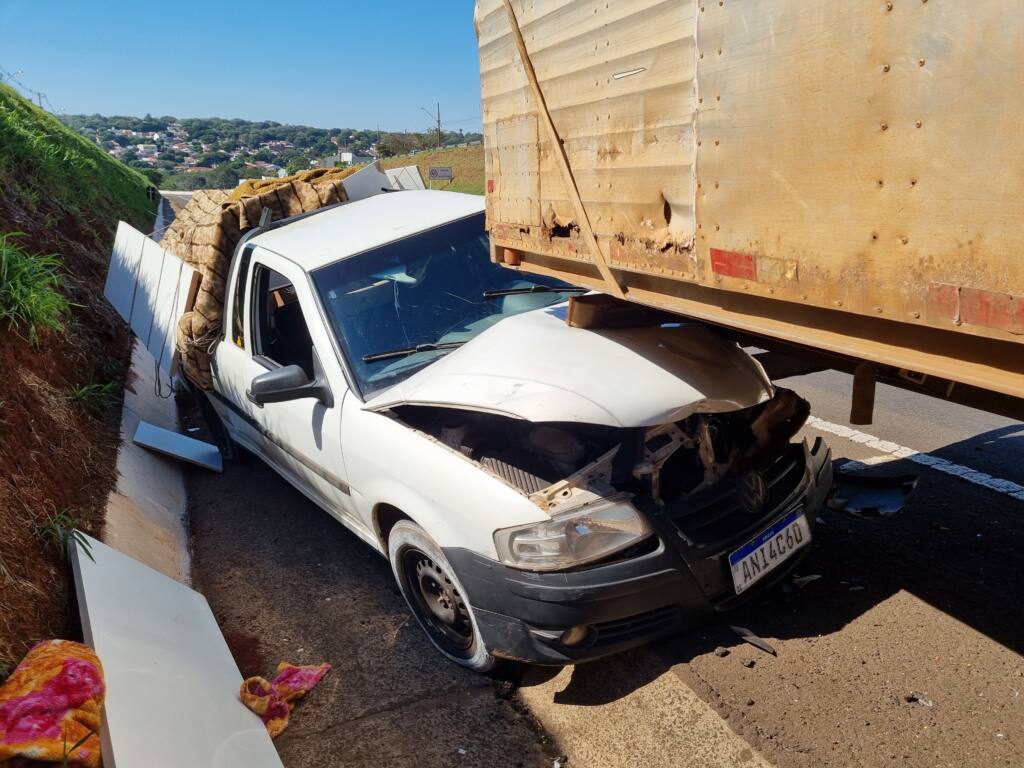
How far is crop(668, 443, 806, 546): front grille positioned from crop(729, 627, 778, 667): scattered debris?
50 centimetres

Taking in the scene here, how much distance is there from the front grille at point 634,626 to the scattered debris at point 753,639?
0.49 meters

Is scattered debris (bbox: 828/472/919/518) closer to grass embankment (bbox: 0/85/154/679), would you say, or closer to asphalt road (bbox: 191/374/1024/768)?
asphalt road (bbox: 191/374/1024/768)

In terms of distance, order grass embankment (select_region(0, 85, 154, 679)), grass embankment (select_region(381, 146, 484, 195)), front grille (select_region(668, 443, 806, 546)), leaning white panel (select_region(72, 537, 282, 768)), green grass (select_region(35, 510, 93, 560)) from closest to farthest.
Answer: leaning white panel (select_region(72, 537, 282, 768)), front grille (select_region(668, 443, 806, 546)), grass embankment (select_region(0, 85, 154, 679)), green grass (select_region(35, 510, 93, 560)), grass embankment (select_region(381, 146, 484, 195))

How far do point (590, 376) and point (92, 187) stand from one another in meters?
12.7

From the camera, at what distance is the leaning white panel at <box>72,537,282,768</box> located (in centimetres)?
224

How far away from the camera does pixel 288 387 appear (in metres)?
3.46

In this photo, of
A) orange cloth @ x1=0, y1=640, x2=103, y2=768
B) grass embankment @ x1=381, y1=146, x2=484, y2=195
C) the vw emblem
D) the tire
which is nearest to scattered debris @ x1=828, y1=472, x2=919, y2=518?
the vw emblem

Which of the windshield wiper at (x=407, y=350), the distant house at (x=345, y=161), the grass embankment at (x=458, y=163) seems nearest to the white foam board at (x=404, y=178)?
the distant house at (x=345, y=161)

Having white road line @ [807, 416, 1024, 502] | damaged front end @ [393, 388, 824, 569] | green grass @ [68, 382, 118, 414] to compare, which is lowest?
white road line @ [807, 416, 1024, 502]

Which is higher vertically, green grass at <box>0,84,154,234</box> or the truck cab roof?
green grass at <box>0,84,154,234</box>

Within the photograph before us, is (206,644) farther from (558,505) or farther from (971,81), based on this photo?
(971,81)

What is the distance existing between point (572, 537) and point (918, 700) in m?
1.34

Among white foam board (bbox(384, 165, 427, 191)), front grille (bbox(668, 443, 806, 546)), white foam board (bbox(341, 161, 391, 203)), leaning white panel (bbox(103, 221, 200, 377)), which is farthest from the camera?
white foam board (bbox(384, 165, 427, 191))

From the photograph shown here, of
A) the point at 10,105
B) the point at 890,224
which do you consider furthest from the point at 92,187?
the point at 890,224
